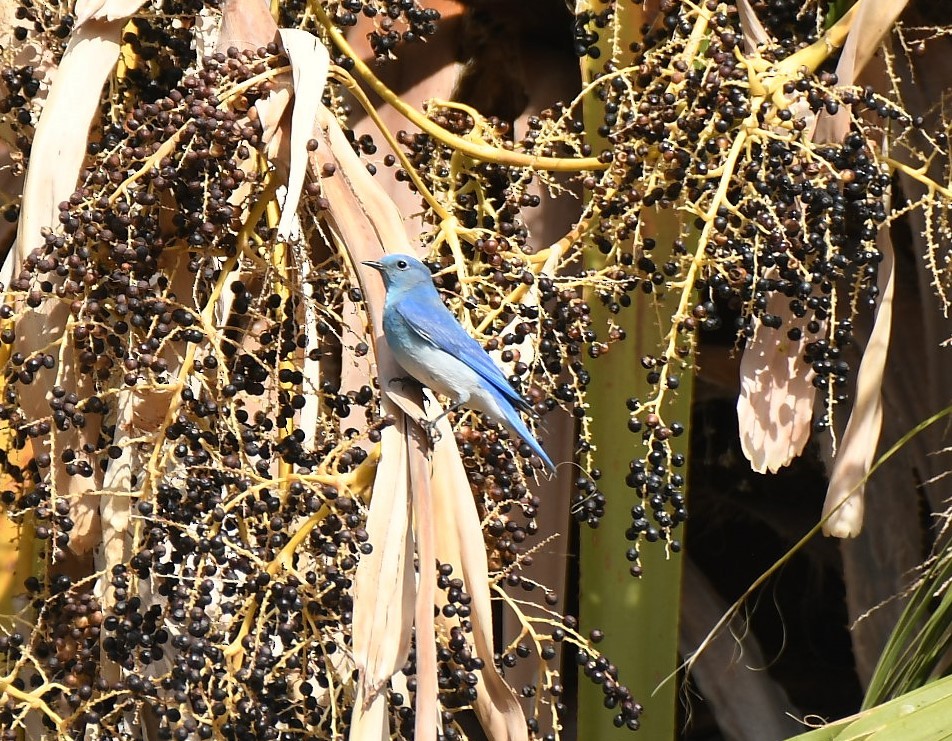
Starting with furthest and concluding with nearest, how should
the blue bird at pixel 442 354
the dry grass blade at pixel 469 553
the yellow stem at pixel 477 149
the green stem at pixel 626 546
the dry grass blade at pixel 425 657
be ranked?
the green stem at pixel 626 546 < the yellow stem at pixel 477 149 < the blue bird at pixel 442 354 < the dry grass blade at pixel 469 553 < the dry grass blade at pixel 425 657

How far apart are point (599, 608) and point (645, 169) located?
2.34 ft

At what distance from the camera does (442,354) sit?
1.50 meters

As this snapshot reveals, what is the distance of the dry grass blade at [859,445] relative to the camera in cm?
168

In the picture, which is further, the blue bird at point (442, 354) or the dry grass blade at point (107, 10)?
the dry grass blade at point (107, 10)

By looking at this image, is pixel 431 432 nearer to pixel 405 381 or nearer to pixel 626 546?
pixel 405 381

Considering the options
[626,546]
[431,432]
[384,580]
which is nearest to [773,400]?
[626,546]

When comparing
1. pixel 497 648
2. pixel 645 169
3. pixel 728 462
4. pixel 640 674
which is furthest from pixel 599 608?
pixel 728 462

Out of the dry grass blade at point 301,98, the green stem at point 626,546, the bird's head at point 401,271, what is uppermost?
the dry grass blade at point 301,98

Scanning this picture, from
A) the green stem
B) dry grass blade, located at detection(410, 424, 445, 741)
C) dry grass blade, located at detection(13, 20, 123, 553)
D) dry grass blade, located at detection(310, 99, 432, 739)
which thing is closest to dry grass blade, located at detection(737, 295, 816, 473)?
the green stem

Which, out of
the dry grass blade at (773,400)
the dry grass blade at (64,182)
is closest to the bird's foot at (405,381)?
the dry grass blade at (64,182)

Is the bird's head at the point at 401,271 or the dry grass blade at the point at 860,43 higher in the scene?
the dry grass blade at the point at 860,43

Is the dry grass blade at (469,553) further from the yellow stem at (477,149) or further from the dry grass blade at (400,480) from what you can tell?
the yellow stem at (477,149)

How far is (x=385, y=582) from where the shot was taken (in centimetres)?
126

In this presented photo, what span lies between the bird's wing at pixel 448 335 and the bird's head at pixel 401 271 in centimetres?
2
